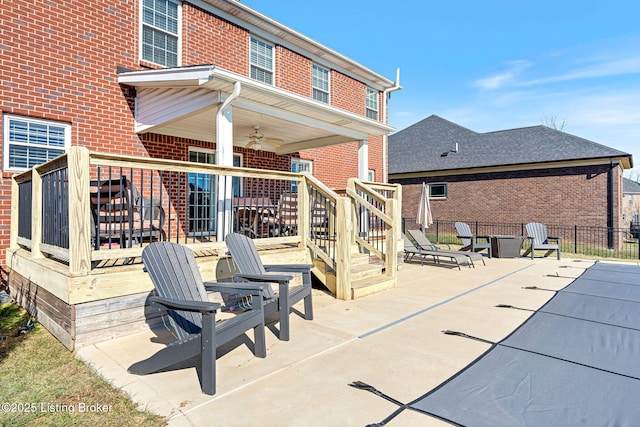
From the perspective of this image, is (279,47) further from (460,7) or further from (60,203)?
(60,203)

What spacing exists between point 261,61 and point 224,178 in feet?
17.6

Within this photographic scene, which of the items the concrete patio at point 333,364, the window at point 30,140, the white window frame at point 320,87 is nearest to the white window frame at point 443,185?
the white window frame at point 320,87

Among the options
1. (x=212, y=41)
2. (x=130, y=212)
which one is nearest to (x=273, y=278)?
(x=130, y=212)

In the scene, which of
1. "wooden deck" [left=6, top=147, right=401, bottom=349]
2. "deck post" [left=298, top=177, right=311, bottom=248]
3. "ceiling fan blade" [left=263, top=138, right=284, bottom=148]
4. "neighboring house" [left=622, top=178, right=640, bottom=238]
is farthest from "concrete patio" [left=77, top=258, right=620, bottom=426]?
"neighboring house" [left=622, top=178, right=640, bottom=238]

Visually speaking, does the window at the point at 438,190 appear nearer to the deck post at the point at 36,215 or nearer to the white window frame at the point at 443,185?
the white window frame at the point at 443,185

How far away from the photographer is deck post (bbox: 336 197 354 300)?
17.2 ft

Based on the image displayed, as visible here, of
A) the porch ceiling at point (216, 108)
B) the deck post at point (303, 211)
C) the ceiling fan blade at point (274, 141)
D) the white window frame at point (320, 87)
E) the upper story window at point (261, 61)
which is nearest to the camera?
the porch ceiling at point (216, 108)

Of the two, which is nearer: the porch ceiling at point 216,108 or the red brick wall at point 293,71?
the porch ceiling at point 216,108

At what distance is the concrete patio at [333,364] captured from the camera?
231 cm

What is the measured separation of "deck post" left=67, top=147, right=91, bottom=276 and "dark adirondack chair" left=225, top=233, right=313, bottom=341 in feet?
4.41

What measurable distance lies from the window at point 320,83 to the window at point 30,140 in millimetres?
6492

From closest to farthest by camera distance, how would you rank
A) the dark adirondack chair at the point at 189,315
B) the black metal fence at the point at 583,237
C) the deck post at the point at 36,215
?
the dark adirondack chair at the point at 189,315 < the deck post at the point at 36,215 < the black metal fence at the point at 583,237

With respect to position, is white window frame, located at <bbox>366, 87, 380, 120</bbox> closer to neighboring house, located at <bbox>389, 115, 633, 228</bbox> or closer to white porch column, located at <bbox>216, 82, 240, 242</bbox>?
neighboring house, located at <bbox>389, 115, 633, 228</bbox>

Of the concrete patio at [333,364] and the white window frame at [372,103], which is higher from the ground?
the white window frame at [372,103]
